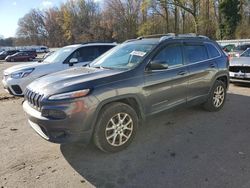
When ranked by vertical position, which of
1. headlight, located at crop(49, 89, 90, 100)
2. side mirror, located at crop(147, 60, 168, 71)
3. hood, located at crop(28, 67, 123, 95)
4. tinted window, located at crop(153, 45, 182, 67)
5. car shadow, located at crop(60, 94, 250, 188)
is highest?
tinted window, located at crop(153, 45, 182, 67)

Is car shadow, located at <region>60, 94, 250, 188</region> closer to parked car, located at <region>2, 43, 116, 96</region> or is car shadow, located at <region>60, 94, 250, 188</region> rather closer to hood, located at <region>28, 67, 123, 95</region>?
hood, located at <region>28, 67, 123, 95</region>

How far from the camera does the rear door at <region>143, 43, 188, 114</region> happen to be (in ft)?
13.6

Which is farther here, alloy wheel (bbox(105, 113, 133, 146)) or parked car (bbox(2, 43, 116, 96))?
parked car (bbox(2, 43, 116, 96))

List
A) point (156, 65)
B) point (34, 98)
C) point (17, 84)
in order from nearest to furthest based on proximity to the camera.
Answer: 1. point (34, 98)
2. point (156, 65)
3. point (17, 84)

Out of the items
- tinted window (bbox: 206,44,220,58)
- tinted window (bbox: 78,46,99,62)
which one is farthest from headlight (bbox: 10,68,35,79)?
tinted window (bbox: 206,44,220,58)

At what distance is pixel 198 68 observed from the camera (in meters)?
5.05

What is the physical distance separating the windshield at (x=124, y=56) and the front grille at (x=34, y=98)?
130 centimetres

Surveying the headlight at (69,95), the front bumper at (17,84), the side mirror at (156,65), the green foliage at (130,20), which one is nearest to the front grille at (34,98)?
the headlight at (69,95)

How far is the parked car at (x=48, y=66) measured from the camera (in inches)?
276

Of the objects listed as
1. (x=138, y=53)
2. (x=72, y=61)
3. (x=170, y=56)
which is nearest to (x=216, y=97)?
(x=170, y=56)

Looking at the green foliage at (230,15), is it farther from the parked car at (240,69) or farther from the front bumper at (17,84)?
the front bumper at (17,84)

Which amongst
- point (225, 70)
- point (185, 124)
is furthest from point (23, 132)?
point (225, 70)

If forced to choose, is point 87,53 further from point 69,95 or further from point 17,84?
point 69,95

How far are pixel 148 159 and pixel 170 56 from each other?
6.37ft
